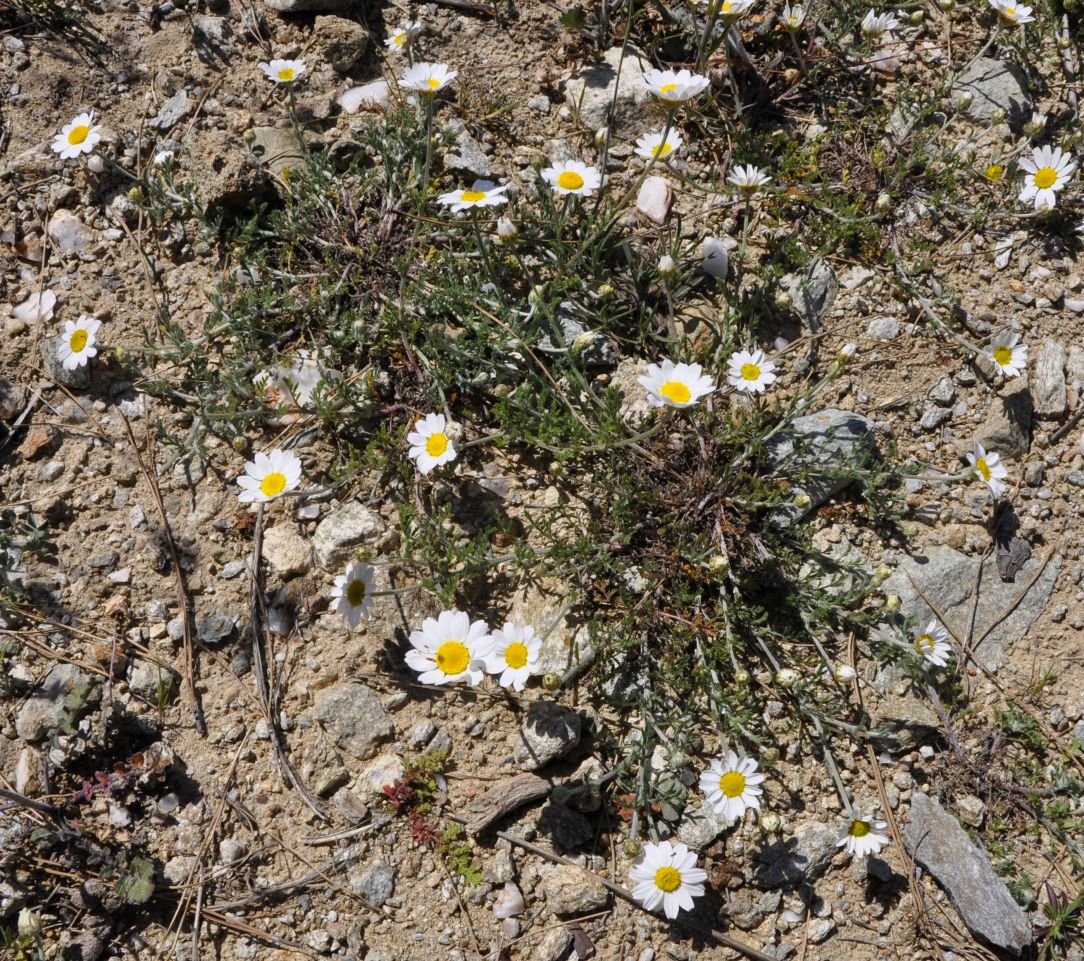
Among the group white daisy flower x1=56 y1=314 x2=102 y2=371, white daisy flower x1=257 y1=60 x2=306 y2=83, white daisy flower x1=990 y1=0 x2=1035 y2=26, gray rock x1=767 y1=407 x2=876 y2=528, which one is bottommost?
white daisy flower x1=56 y1=314 x2=102 y2=371

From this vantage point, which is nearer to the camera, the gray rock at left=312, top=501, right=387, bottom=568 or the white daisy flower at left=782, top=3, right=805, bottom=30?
the gray rock at left=312, top=501, right=387, bottom=568

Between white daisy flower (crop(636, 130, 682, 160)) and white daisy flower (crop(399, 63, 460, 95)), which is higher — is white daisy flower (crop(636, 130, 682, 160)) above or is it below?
below

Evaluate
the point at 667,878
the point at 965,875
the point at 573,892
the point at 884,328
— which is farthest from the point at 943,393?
the point at 573,892

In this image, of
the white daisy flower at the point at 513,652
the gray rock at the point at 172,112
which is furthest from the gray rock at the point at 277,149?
the white daisy flower at the point at 513,652

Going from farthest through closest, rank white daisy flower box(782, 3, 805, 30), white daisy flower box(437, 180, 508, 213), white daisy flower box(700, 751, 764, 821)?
1. white daisy flower box(782, 3, 805, 30)
2. white daisy flower box(437, 180, 508, 213)
3. white daisy flower box(700, 751, 764, 821)

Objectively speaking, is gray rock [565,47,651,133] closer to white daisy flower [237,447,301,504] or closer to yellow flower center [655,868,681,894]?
white daisy flower [237,447,301,504]

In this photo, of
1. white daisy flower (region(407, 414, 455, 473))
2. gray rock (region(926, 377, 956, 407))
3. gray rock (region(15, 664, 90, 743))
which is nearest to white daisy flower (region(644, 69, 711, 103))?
white daisy flower (region(407, 414, 455, 473))

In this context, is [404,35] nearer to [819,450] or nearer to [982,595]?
[819,450]
